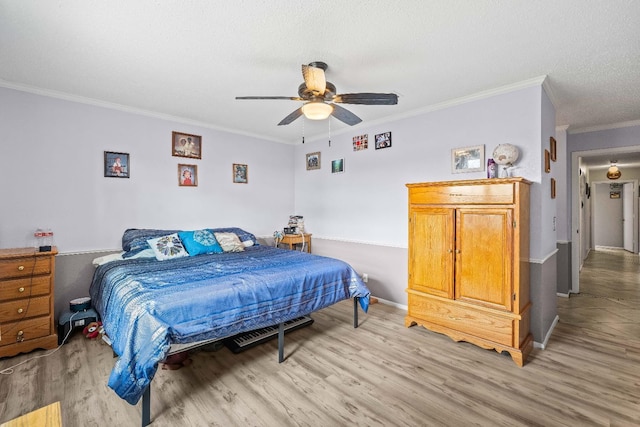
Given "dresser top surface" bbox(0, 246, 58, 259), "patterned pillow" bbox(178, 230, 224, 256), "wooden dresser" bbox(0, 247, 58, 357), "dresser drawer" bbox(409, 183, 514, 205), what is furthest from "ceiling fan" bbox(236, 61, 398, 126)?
"wooden dresser" bbox(0, 247, 58, 357)

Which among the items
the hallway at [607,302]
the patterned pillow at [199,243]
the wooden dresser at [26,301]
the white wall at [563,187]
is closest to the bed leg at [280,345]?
the patterned pillow at [199,243]

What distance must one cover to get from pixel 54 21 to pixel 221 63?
3.47 ft

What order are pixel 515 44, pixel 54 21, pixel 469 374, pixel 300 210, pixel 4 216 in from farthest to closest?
pixel 300 210 < pixel 4 216 < pixel 469 374 < pixel 515 44 < pixel 54 21

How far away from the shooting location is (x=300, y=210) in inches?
209

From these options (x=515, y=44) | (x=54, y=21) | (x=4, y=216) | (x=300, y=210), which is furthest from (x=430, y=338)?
(x=4, y=216)

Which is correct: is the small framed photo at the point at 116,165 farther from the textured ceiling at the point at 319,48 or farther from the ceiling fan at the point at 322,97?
the ceiling fan at the point at 322,97

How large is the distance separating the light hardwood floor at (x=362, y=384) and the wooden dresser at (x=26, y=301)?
0.48 feet

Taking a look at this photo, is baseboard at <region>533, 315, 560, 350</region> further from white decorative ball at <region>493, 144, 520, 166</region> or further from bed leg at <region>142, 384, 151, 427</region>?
bed leg at <region>142, 384, 151, 427</region>

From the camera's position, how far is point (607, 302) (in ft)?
13.2

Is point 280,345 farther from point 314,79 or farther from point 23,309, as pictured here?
point 23,309

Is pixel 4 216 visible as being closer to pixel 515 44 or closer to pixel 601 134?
pixel 515 44

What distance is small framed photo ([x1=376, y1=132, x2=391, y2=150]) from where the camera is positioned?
3.95m

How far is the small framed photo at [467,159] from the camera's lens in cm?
313

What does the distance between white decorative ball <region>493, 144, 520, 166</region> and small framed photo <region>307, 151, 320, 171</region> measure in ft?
8.96
